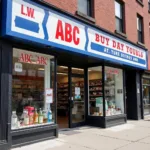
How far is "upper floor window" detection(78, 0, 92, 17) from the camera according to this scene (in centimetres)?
1063

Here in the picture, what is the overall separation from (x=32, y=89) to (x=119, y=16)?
7.24 metres

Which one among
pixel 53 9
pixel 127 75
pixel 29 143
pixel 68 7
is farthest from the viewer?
pixel 127 75

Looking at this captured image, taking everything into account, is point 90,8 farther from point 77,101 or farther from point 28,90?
point 28,90

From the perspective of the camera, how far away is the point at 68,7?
30.9 feet

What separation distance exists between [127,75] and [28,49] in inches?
327

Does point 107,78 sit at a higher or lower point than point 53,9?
lower

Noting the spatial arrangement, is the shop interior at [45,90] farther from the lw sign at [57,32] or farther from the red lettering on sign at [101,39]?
the red lettering on sign at [101,39]

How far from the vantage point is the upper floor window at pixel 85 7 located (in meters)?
10.6

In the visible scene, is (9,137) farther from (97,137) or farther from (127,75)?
(127,75)

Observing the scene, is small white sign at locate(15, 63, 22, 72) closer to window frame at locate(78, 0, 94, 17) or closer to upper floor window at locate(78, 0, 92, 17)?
upper floor window at locate(78, 0, 92, 17)

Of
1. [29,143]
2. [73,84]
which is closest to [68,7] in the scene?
[73,84]

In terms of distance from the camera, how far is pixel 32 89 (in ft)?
27.9

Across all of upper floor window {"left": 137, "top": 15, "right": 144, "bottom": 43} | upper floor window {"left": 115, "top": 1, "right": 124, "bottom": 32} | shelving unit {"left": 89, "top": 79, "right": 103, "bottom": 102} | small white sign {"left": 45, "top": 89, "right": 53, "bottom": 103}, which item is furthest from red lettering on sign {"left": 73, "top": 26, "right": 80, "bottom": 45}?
upper floor window {"left": 137, "top": 15, "right": 144, "bottom": 43}

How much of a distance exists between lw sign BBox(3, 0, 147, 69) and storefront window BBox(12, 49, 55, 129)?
33.2 inches
